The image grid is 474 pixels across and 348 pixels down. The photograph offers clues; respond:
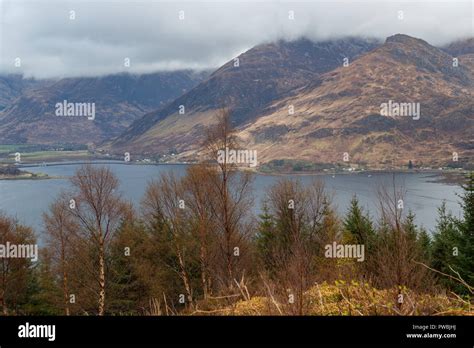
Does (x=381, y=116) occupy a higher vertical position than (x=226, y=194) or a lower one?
higher

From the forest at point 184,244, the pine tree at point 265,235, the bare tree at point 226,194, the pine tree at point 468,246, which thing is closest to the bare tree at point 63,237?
the forest at point 184,244

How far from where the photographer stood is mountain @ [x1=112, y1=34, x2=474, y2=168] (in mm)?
105938

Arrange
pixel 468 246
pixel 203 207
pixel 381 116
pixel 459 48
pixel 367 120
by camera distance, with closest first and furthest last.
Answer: pixel 203 207 → pixel 468 246 → pixel 381 116 → pixel 367 120 → pixel 459 48

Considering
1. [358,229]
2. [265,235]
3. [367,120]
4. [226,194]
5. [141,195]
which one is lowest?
[265,235]

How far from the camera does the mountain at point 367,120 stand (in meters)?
106

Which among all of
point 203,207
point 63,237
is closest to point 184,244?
point 203,207

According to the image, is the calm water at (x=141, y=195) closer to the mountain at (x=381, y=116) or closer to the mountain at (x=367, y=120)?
the mountain at (x=381, y=116)

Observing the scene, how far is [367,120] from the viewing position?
5079 inches

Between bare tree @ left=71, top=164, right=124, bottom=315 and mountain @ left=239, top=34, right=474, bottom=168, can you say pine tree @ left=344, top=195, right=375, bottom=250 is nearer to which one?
bare tree @ left=71, top=164, right=124, bottom=315

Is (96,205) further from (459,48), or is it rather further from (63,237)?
(459,48)

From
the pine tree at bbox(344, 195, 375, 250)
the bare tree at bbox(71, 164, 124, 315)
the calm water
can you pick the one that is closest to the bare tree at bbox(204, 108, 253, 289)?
the bare tree at bbox(71, 164, 124, 315)

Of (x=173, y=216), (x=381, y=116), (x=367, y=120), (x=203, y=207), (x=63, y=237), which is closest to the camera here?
(x=203, y=207)
